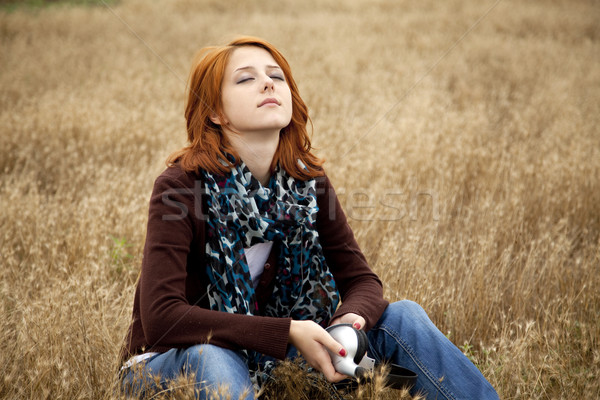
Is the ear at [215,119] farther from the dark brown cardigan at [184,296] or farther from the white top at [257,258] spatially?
the white top at [257,258]

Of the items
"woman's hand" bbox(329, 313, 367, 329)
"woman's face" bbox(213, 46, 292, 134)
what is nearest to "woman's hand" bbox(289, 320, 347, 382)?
"woman's hand" bbox(329, 313, 367, 329)

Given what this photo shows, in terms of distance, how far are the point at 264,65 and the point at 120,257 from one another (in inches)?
67.2

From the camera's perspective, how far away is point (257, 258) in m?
2.03

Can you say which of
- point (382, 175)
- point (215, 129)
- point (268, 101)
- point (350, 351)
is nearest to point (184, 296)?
point (350, 351)

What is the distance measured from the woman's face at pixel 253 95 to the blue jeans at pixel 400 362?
33.6 inches

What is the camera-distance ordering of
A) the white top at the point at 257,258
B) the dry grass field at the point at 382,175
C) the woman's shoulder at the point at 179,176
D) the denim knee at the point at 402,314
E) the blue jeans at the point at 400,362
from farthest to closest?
1. the dry grass field at the point at 382,175
2. the white top at the point at 257,258
3. the denim knee at the point at 402,314
4. the woman's shoulder at the point at 179,176
5. the blue jeans at the point at 400,362

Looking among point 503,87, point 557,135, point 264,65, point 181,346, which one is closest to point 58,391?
point 181,346

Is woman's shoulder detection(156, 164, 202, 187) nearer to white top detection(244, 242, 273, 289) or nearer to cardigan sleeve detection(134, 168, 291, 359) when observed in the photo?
cardigan sleeve detection(134, 168, 291, 359)

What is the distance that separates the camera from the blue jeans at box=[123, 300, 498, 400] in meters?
1.57

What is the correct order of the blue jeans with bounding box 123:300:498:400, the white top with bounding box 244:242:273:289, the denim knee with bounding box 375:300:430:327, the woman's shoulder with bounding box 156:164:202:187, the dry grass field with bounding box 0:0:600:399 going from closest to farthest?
the blue jeans with bounding box 123:300:498:400
the woman's shoulder with bounding box 156:164:202:187
the denim knee with bounding box 375:300:430:327
the white top with bounding box 244:242:273:289
the dry grass field with bounding box 0:0:600:399

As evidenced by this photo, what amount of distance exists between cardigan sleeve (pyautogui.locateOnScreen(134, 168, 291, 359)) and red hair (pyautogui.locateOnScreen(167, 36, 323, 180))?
0.24m

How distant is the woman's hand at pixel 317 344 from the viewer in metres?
1.61

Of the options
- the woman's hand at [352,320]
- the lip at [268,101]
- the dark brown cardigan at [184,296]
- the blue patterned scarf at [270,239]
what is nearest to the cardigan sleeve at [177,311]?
the dark brown cardigan at [184,296]

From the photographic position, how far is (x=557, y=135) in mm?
5004
